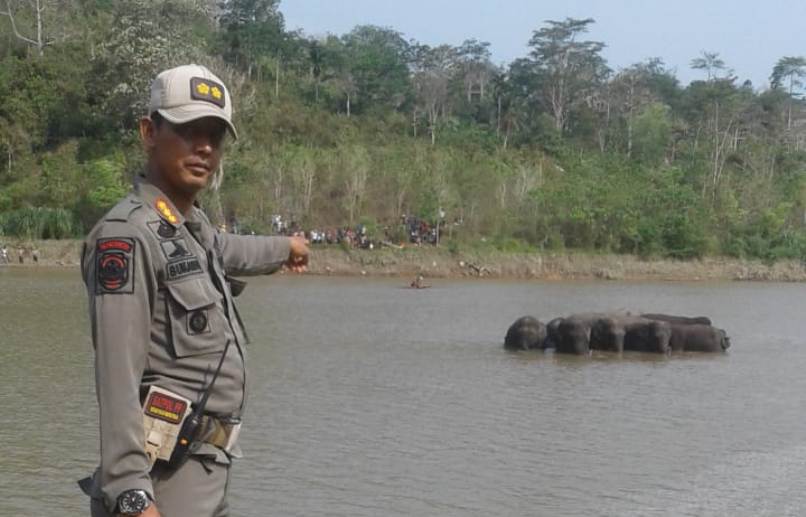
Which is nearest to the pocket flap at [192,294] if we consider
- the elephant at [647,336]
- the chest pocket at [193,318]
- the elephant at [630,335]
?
the chest pocket at [193,318]

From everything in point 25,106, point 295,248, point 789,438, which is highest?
point 25,106

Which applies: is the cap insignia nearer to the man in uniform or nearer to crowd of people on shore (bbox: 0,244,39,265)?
the man in uniform

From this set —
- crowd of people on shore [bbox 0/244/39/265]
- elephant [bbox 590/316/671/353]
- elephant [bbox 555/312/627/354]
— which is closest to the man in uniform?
elephant [bbox 555/312/627/354]

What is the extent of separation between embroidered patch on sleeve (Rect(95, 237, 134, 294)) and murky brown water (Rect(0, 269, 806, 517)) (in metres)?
5.88

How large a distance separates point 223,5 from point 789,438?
7070 cm

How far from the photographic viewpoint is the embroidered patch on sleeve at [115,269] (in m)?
2.90

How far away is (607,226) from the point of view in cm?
5075

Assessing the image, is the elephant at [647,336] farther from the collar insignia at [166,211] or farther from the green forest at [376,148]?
the green forest at [376,148]

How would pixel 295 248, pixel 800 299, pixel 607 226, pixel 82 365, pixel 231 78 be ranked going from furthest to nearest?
pixel 231 78
pixel 607 226
pixel 800 299
pixel 82 365
pixel 295 248

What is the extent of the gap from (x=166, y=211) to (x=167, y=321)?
29 centimetres

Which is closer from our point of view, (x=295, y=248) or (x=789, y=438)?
(x=295, y=248)

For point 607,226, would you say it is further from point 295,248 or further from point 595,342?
point 295,248

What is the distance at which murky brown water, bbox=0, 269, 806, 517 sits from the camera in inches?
364

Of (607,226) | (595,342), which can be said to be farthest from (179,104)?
(607,226)
